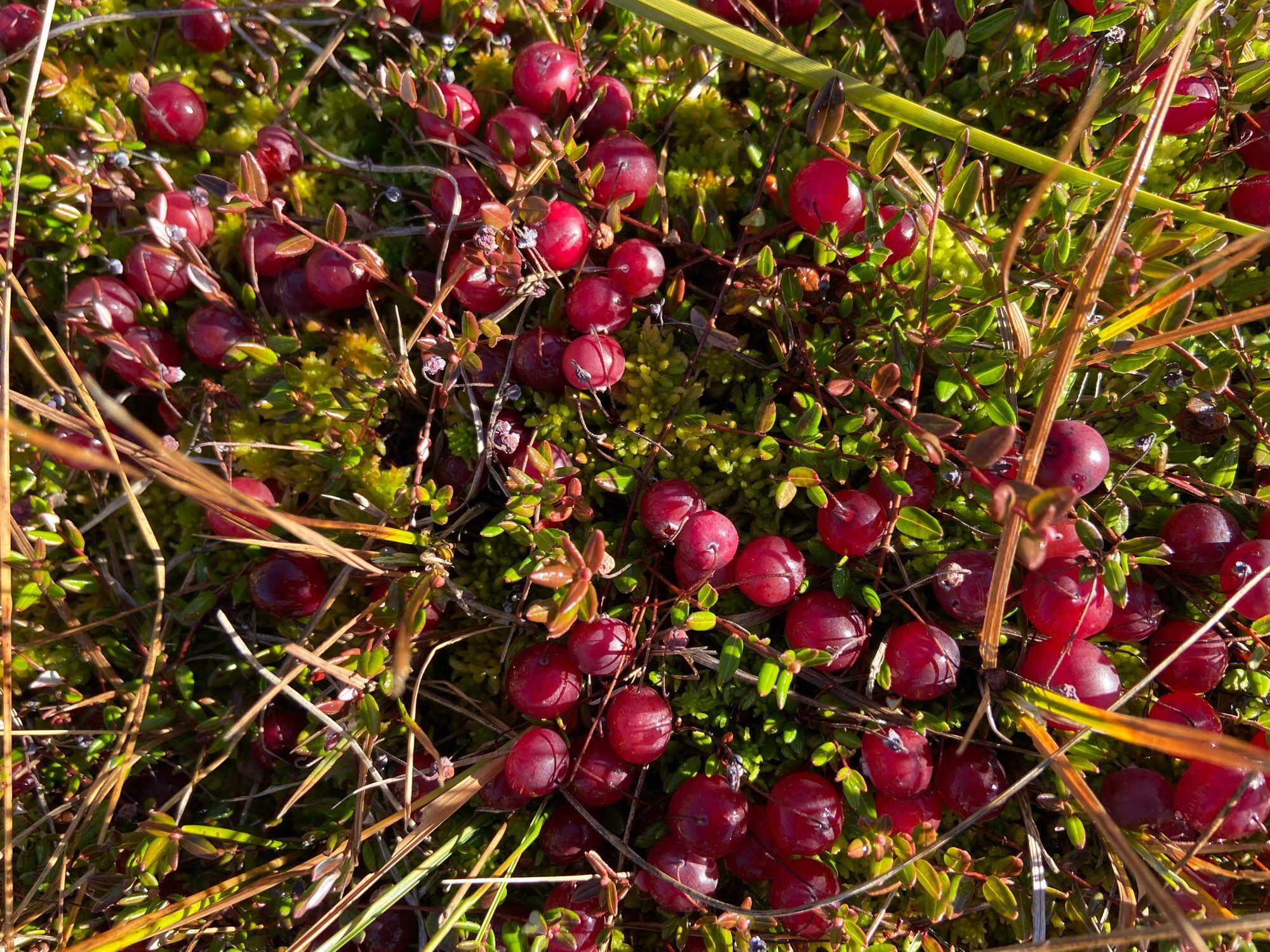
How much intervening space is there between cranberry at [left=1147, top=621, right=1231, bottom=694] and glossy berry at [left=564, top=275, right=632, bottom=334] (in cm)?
193

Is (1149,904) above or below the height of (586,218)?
below

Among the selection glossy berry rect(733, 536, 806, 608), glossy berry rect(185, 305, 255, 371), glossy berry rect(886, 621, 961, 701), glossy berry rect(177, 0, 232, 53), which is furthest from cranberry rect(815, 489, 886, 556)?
glossy berry rect(177, 0, 232, 53)

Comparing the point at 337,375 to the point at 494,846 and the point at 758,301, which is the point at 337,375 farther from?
the point at 494,846

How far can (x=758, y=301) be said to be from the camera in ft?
8.35

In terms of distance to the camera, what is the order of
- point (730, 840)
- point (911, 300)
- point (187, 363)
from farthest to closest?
1. point (187, 363)
2. point (911, 300)
3. point (730, 840)

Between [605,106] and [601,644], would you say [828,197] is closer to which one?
[605,106]

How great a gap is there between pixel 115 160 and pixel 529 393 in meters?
1.65

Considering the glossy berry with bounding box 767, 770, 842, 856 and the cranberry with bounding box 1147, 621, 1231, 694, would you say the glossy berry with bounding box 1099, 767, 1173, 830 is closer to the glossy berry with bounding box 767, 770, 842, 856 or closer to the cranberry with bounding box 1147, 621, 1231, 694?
the cranberry with bounding box 1147, 621, 1231, 694

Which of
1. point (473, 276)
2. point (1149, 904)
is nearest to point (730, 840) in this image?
point (1149, 904)

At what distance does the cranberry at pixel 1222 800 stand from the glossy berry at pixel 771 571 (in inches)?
48.5

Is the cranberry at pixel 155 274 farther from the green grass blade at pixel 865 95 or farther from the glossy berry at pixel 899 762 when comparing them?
the glossy berry at pixel 899 762

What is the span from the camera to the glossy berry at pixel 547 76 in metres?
2.68

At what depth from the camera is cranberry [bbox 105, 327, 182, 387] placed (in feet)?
8.71

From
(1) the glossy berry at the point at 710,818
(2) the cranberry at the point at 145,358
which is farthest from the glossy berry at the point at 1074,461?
(2) the cranberry at the point at 145,358
